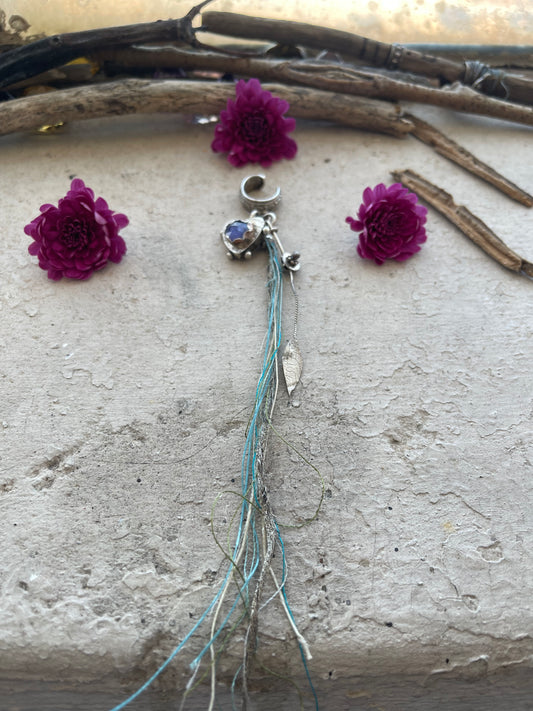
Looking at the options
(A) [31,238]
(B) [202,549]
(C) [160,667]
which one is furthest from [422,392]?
(A) [31,238]

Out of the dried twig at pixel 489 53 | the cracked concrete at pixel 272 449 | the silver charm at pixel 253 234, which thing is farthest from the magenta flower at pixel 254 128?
the dried twig at pixel 489 53

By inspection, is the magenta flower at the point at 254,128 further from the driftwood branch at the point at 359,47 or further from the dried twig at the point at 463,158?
the dried twig at the point at 463,158

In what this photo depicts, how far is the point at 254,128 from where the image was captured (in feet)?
5.02

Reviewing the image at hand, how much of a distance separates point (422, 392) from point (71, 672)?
2.68 feet

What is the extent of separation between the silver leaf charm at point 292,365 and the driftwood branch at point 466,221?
23.9 inches

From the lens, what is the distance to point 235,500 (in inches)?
37.9

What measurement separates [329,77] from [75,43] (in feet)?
2.49

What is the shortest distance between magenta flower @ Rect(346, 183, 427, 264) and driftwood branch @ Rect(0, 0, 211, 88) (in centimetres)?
81

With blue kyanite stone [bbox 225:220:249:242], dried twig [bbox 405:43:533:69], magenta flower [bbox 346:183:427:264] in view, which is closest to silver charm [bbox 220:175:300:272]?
blue kyanite stone [bbox 225:220:249:242]

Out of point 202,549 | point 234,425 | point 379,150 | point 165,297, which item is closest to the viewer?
point 202,549

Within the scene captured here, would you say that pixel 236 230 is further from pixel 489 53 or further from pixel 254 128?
pixel 489 53

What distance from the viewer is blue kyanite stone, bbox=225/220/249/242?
1.32m

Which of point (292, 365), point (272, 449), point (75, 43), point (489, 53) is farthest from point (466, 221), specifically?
point (75, 43)

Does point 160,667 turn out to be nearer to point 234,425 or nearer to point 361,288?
point 234,425
